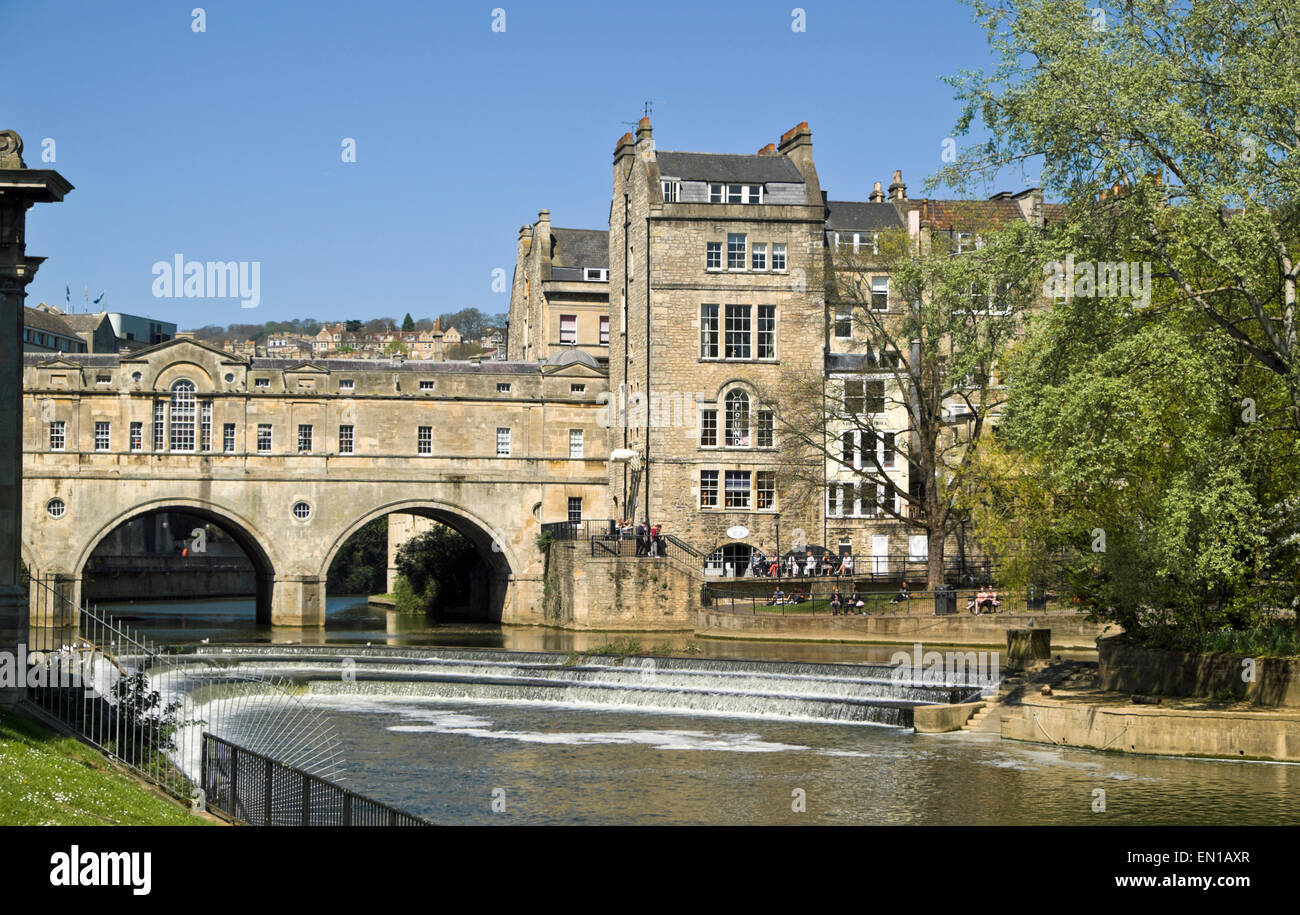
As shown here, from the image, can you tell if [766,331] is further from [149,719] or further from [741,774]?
[149,719]

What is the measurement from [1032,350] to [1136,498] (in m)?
4.13

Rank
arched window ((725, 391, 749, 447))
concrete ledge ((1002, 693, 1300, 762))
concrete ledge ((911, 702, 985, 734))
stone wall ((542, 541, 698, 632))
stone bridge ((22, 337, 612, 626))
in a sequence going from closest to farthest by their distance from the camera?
1. concrete ledge ((1002, 693, 1300, 762))
2. concrete ledge ((911, 702, 985, 734))
3. stone wall ((542, 541, 698, 632))
4. stone bridge ((22, 337, 612, 626))
5. arched window ((725, 391, 749, 447))

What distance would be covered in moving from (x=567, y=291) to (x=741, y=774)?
4714 centimetres

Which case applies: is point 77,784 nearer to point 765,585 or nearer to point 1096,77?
point 1096,77

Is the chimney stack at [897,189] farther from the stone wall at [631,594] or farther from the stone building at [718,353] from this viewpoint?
the stone wall at [631,594]

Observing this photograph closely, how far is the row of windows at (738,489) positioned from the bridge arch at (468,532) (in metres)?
8.02

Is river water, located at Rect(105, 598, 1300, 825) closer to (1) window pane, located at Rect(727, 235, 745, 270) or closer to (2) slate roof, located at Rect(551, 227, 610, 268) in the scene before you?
(1) window pane, located at Rect(727, 235, 745, 270)

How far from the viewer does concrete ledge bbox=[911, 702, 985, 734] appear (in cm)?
2703

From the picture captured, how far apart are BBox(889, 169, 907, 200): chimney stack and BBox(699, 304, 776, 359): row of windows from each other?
1579cm

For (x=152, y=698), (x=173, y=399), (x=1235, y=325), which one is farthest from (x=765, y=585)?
(x=152, y=698)

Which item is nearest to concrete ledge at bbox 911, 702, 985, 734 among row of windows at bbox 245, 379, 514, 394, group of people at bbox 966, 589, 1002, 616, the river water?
the river water

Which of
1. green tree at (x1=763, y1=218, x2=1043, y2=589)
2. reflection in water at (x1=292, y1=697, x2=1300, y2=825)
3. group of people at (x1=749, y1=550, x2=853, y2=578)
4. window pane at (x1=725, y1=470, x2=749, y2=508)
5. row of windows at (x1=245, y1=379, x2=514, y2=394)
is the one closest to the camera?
reflection in water at (x1=292, y1=697, x2=1300, y2=825)

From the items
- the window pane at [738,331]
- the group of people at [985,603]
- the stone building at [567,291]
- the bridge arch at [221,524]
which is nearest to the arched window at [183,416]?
the bridge arch at [221,524]

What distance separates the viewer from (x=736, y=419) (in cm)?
5484
